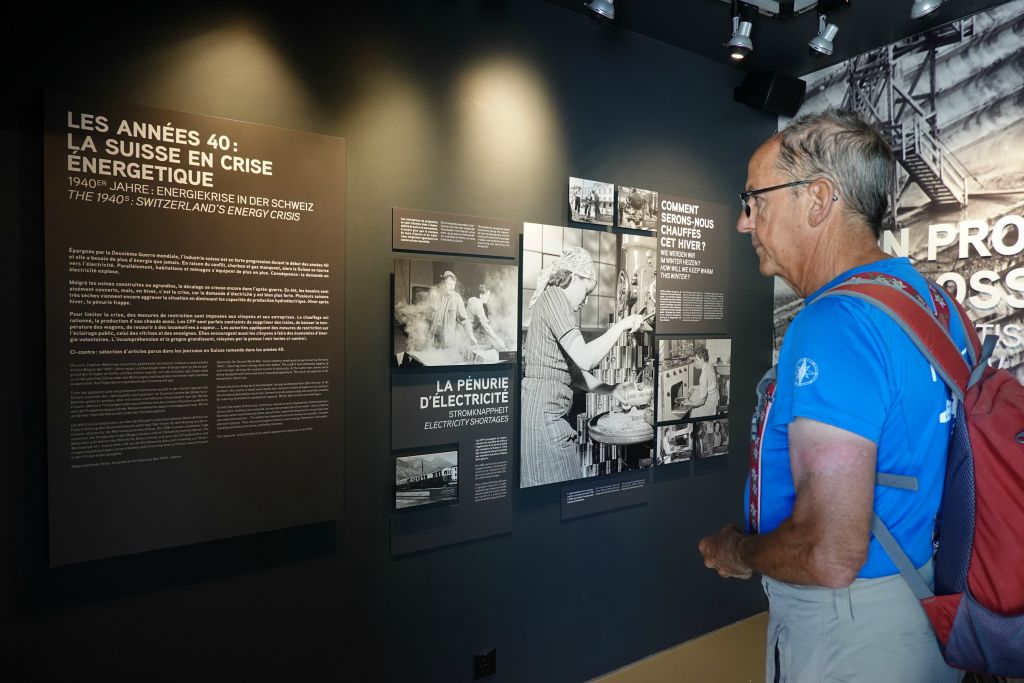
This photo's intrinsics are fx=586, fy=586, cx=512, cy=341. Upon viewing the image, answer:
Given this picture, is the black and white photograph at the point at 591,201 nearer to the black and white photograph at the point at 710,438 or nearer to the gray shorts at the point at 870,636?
the black and white photograph at the point at 710,438

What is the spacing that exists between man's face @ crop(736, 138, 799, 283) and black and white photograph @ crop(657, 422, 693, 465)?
1.72 metres

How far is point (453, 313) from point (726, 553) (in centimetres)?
137

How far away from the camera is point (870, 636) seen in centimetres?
108

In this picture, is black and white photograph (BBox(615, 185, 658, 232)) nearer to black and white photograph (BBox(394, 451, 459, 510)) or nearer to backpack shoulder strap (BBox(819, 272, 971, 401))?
black and white photograph (BBox(394, 451, 459, 510))

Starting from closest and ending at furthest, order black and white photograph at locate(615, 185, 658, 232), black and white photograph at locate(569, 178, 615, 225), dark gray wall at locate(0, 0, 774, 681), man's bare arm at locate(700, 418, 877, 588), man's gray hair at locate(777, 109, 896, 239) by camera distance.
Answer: man's bare arm at locate(700, 418, 877, 588)
man's gray hair at locate(777, 109, 896, 239)
dark gray wall at locate(0, 0, 774, 681)
black and white photograph at locate(569, 178, 615, 225)
black and white photograph at locate(615, 185, 658, 232)

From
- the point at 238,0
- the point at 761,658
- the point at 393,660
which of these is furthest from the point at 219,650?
the point at 761,658

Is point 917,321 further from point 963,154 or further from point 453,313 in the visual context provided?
point 963,154

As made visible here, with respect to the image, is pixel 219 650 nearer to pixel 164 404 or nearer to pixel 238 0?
pixel 164 404

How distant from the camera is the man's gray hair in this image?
1188mm

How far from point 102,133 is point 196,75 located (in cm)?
34

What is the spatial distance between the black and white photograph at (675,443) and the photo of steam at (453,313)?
101cm

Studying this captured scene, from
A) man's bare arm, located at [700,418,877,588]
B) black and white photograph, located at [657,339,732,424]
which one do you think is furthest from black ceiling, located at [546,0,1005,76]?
man's bare arm, located at [700,418,877,588]

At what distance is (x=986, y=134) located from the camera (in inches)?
107

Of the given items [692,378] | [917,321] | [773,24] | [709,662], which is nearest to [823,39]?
[773,24]
